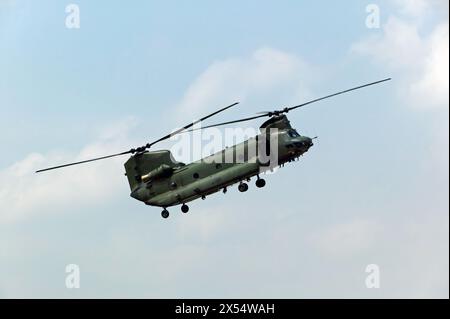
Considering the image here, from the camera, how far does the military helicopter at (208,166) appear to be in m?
122

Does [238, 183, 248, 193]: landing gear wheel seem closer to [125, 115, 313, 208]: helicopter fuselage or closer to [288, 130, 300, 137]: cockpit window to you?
[125, 115, 313, 208]: helicopter fuselage

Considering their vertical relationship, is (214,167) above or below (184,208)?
above

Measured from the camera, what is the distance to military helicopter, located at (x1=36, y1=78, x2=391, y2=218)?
122250 millimetres

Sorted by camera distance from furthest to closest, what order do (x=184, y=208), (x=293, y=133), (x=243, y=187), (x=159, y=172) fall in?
(x=159, y=172), (x=184, y=208), (x=243, y=187), (x=293, y=133)

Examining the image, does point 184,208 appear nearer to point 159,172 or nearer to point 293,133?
point 159,172

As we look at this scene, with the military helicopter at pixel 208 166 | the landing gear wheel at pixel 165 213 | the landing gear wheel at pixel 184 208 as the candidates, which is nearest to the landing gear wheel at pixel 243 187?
the military helicopter at pixel 208 166

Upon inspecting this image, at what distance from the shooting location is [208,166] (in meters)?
127

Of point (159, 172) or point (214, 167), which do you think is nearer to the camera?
point (214, 167)

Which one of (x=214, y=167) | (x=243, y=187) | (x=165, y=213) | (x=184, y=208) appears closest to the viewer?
(x=243, y=187)

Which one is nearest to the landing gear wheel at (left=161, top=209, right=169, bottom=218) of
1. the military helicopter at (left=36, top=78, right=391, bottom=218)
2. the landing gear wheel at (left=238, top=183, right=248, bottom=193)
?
the military helicopter at (left=36, top=78, right=391, bottom=218)

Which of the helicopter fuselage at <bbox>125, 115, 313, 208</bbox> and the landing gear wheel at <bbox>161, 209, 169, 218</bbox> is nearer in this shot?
the helicopter fuselage at <bbox>125, 115, 313, 208</bbox>

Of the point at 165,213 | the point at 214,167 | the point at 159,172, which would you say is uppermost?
the point at 159,172

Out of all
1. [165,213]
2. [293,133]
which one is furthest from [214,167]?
[165,213]
